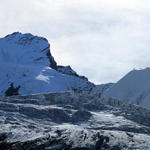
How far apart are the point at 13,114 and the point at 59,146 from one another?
35.7 m

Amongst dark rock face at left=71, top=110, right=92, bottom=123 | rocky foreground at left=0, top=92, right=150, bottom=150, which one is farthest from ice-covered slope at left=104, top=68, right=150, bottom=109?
dark rock face at left=71, top=110, right=92, bottom=123

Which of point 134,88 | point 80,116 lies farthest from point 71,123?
point 134,88

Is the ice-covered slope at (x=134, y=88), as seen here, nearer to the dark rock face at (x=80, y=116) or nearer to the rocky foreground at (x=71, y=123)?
the rocky foreground at (x=71, y=123)

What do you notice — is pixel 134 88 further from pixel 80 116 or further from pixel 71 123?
pixel 71 123

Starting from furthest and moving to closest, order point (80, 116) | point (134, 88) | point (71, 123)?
point (134, 88) < point (80, 116) < point (71, 123)

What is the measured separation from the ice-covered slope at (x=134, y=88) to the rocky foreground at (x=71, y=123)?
94.8 ft

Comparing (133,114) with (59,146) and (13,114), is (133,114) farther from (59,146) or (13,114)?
(59,146)

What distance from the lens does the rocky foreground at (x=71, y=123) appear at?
73.4 m

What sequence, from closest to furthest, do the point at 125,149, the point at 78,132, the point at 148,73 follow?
the point at 125,149 < the point at 78,132 < the point at 148,73

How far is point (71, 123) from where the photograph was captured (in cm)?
10969

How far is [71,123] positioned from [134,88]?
60590 mm

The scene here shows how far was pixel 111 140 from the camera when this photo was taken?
74.8 m

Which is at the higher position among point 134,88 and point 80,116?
point 134,88

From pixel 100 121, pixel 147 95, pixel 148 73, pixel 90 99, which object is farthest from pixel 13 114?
pixel 148 73
